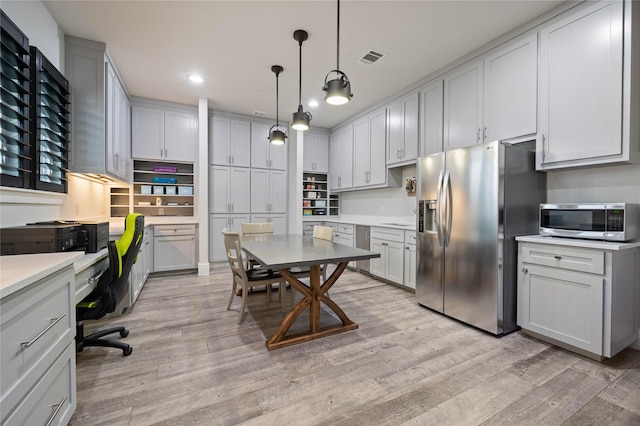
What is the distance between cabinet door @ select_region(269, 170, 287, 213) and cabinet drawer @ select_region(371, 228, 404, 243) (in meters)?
2.02

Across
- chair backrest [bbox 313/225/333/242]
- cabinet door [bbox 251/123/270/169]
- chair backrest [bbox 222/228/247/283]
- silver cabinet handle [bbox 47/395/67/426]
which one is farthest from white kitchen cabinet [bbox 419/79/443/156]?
silver cabinet handle [bbox 47/395/67/426]

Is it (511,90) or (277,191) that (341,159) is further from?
(511,90)

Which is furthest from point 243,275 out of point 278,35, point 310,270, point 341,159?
point 341,159

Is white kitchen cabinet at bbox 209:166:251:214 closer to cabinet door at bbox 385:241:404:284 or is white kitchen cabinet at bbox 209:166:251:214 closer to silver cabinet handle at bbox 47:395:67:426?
cabinet door at bbox 385:241:404:284

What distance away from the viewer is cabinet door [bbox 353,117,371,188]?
4.97 metres

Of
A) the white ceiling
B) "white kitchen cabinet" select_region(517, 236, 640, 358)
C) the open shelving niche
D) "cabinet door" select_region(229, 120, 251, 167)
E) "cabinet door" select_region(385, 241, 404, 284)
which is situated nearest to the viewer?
"white kitchen cabinet" select_region(517, 236, 640, 358)

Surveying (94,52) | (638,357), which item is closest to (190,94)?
(94,52)

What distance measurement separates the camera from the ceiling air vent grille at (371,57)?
124 inches

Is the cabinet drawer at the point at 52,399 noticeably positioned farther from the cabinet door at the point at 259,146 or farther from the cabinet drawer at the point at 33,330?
the cabinet door at the point at 259,146

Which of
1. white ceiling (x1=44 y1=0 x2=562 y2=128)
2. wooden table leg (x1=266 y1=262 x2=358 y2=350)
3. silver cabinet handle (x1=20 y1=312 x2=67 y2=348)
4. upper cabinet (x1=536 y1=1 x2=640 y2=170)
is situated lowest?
wooden table leg (x1=266 y1=262 x2=358 y2=350)

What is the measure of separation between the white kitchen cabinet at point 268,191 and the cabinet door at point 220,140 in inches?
22.3

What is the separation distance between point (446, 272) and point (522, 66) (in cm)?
211

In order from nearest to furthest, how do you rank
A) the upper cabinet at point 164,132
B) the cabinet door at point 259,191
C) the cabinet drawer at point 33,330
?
the cabinet drawer at point 33,330 → the upper cabinet at point 164,132 → the cabinet door at point 259,191

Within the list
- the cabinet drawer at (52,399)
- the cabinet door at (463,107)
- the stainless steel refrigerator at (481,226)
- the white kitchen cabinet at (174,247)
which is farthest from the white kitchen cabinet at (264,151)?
the cabinet drawer at (52,399)
